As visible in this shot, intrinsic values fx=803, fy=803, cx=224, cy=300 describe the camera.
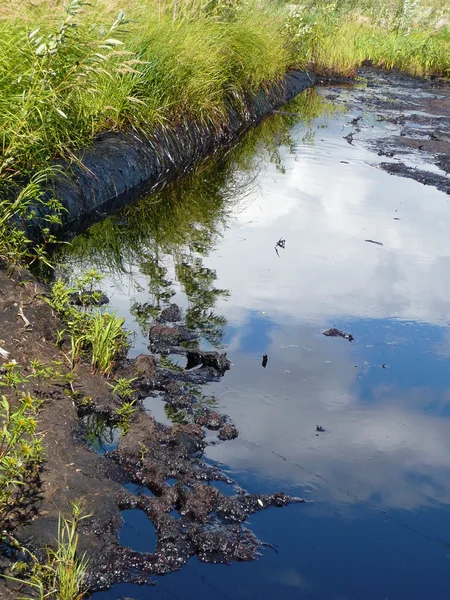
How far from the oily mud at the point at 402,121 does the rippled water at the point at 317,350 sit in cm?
132

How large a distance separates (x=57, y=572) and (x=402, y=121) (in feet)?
41.3

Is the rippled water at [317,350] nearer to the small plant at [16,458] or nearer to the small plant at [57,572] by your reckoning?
the small plant at [57,572]

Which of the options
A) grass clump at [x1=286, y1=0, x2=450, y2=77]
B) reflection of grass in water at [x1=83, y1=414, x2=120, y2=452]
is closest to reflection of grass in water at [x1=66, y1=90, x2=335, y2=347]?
reflection of grass in water at [x1=83, y1=414, x2=120, y2=452]

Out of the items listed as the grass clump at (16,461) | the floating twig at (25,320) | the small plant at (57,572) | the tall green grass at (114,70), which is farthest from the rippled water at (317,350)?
the tall green grass at (114,70)

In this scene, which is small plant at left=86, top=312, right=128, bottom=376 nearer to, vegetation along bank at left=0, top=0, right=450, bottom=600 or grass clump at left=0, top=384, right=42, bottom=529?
vegetation along bank at left=0, top=0, right=450, bottom=600

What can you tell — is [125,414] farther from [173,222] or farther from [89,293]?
[173,222]

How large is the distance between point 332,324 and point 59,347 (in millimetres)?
2008

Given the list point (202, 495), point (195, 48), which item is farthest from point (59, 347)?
point (195, 48)

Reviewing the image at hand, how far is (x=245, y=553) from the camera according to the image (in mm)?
3082

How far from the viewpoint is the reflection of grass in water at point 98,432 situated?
12.2ft

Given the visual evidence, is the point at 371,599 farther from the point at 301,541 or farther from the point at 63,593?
the point at 63,593

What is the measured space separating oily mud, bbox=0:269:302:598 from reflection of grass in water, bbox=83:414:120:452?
2 cm

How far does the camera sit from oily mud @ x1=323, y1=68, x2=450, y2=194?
10488 millimetres

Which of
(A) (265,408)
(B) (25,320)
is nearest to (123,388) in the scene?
(B) (25,320)
